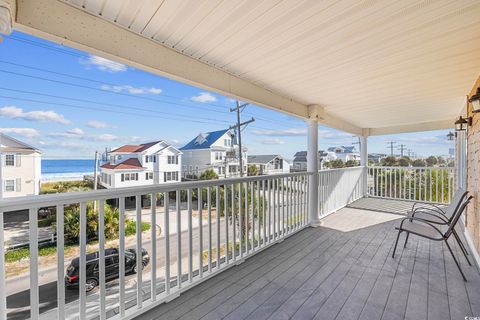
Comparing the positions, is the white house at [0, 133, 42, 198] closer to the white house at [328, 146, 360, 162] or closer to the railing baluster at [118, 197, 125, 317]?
the railing baluster at [118, 197, 125, 317]

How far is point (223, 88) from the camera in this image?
8.66ft

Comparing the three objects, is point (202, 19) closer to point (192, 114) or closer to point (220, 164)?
point (220, 164)

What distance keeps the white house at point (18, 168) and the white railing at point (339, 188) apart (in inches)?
163

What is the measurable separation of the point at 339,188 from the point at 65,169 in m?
5.29

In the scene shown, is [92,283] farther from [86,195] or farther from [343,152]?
[343,152]

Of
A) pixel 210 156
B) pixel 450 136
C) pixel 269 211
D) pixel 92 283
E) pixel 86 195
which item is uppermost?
pixel 450 136

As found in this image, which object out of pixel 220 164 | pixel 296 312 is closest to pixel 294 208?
pixel 220 164

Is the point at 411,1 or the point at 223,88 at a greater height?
the point at 411,1

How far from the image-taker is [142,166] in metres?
2.10

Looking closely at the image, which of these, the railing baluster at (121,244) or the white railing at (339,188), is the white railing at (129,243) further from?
the white railing at (339,188)

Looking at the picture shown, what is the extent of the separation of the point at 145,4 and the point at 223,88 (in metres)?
1.20

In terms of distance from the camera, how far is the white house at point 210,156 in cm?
262

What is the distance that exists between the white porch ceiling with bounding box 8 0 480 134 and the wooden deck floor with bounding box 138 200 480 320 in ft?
6.72

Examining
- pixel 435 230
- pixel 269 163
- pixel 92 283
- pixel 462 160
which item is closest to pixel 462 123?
pixel 462 160
